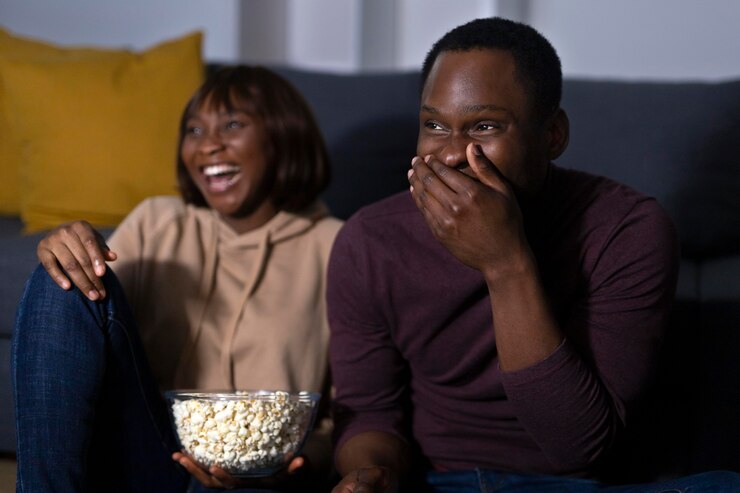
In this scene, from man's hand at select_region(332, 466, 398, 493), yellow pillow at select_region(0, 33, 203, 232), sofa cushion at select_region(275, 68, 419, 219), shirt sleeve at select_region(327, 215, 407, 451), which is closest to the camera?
man's hand at select_region(332, 466, 398, 493)

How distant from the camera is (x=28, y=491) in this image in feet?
4.39

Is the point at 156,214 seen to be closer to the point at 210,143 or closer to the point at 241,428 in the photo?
the point at 210,143

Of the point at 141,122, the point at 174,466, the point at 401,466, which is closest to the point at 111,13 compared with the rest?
the point at 141,122

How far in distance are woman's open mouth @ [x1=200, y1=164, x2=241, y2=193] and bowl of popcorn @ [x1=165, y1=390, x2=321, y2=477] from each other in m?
0.51

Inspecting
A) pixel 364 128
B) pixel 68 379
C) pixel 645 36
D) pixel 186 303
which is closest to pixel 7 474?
pixel 186 303

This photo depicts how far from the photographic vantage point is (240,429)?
4.26ft

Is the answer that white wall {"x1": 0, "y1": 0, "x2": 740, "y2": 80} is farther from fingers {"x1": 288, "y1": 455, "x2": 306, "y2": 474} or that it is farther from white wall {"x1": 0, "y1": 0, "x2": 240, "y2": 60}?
fingers {"x1": 288, "y1": 455, "x2": 306, "y2": 474}

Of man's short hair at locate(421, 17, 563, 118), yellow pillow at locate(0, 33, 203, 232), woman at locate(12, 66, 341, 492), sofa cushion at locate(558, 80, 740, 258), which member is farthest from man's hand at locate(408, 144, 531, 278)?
yellow pillow at locate(0, 33, 203, 232)

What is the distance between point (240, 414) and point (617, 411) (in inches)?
19.5

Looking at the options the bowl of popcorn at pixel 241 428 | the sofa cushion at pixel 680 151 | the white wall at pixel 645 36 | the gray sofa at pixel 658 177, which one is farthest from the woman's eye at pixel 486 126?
the white wall at pixel 645 36

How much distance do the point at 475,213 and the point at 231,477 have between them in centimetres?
49

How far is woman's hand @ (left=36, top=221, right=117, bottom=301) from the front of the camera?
138 cm

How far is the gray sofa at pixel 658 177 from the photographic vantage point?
66.5 inches

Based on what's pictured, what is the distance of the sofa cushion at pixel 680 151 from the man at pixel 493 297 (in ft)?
2.31
